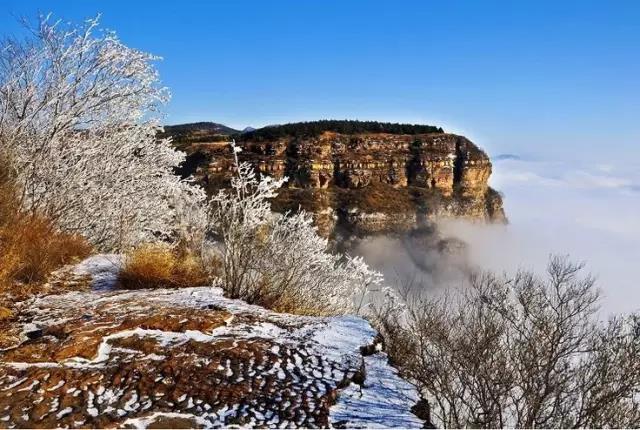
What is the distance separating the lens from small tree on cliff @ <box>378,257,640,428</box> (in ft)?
37.4

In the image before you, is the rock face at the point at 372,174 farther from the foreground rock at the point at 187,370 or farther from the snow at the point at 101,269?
the foreground rock at the point at 187,370

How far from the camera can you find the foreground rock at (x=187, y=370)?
4238mm

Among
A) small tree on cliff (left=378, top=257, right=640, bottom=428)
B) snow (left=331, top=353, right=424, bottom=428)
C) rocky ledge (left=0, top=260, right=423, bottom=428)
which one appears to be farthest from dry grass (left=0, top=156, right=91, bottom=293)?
small tree on cliff (left=378, top=257, right=640, bottom=428)

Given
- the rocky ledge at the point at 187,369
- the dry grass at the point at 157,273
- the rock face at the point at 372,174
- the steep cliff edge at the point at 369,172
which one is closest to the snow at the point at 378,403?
the rocky ledge at the point at 187,369

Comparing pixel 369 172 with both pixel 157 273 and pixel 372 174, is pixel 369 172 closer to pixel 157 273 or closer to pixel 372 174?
pixel 372 174

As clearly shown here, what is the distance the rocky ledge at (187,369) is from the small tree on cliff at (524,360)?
4547 millimetres

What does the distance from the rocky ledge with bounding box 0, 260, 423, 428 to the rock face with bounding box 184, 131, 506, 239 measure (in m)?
74.3

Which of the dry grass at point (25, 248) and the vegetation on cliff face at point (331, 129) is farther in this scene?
the vegetation on cliff face at point (331, 129)

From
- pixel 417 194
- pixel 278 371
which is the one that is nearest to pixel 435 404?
pixel 278 371

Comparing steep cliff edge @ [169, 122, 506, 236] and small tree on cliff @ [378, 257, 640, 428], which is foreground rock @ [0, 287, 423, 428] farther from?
steep cliff edge @ [169, 122, 506, 236]

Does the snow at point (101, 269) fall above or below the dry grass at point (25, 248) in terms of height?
below

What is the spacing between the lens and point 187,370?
16.3 feet

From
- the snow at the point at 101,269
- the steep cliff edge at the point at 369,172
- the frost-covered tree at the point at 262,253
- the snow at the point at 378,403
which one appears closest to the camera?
the snow at the point at 378,403

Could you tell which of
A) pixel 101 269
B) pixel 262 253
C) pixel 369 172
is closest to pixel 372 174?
pixel 369 172
